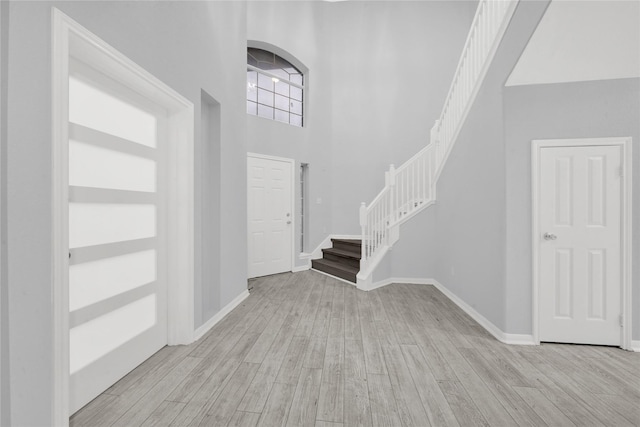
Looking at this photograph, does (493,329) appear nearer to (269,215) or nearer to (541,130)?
(541,130)

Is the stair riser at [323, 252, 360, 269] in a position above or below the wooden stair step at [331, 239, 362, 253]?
below

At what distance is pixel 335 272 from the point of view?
16.6 feet

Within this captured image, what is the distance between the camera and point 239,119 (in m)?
3.70

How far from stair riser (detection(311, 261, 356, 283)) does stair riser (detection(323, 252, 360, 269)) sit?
25 centimetres

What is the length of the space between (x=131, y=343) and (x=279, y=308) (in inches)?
64.8

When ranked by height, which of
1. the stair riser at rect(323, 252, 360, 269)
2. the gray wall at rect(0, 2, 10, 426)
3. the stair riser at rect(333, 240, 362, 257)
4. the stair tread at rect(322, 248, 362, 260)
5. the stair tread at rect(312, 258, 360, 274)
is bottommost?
the stair tread at rect(312, 258, 360, 274)

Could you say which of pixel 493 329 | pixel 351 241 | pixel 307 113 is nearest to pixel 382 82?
pixel 307 113

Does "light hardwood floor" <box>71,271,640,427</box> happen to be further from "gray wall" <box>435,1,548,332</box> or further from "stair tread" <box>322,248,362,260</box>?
"stair tread" <box>322,248,362,260</box>

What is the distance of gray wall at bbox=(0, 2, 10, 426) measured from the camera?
1158 millimetres

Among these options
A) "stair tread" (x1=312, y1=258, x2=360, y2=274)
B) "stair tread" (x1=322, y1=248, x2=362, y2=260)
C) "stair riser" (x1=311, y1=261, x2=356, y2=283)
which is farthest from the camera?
"stair tread" (x1=322, y1=248, x2=362, y2=260)

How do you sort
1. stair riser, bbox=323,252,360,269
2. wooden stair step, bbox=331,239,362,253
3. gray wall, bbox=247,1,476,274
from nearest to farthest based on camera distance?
stair riser, bbox=323,252,360,269, wooden stair step, bbox=331,239,362,253, gray wall, bbox=247,1,476,274

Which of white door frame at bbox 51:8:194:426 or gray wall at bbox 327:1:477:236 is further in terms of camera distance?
gray wall at bbox 327:1:477:236

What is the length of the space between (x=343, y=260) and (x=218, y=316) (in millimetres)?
2750

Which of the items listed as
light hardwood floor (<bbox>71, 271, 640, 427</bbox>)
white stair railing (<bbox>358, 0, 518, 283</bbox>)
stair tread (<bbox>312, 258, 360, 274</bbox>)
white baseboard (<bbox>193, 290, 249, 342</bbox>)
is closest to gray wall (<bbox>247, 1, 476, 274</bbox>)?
stair tread (<bbox>312, 258, 360, 274</bbox>)
